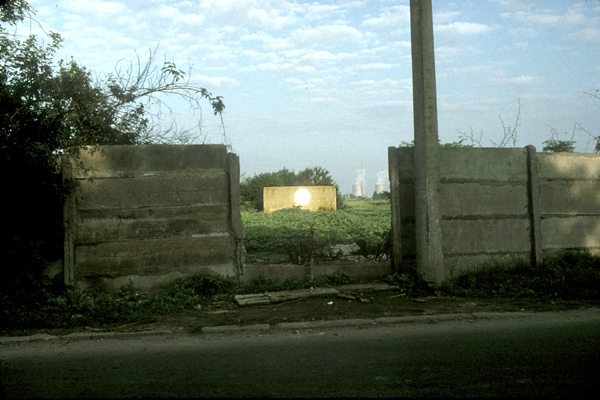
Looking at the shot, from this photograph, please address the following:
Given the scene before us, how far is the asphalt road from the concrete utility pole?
1686 mm

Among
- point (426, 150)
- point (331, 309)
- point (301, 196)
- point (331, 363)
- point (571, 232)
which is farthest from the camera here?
point (301, 196)

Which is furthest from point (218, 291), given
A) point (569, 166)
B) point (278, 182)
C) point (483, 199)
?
point (278, 182)

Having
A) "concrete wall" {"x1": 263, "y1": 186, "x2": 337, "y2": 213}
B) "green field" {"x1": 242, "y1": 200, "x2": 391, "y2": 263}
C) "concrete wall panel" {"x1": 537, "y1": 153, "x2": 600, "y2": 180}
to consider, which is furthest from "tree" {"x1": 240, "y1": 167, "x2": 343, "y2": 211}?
"concrete wall panel" {"x1": 537, "y1": 153, "x2": 600, "y2": 180}

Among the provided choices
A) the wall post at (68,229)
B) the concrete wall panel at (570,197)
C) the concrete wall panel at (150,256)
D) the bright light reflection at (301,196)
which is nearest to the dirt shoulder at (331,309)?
the concrete wall panel at (150,256)

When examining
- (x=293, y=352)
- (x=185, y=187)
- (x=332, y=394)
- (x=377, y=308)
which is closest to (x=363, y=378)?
(x=332, y=394)

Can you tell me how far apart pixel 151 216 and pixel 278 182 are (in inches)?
1278

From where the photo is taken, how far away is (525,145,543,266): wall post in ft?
28.9

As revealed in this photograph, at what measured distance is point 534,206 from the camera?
8836mm

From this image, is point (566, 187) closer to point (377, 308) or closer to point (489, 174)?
point (489, 174)

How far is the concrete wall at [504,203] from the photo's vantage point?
8.49 m

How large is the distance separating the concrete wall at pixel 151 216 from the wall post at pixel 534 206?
16.5 feet

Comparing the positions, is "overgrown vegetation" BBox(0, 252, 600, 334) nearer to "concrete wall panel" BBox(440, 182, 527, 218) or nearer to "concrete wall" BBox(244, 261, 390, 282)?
"concrete wall" BBox(244, 261, 390, 282)

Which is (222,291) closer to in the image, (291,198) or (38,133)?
(38,133)

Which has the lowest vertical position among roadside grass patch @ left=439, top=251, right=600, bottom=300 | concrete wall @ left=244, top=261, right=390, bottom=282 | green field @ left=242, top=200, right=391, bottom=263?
roadside grass patch @ left=439, top=251, right=600, bottom=300
